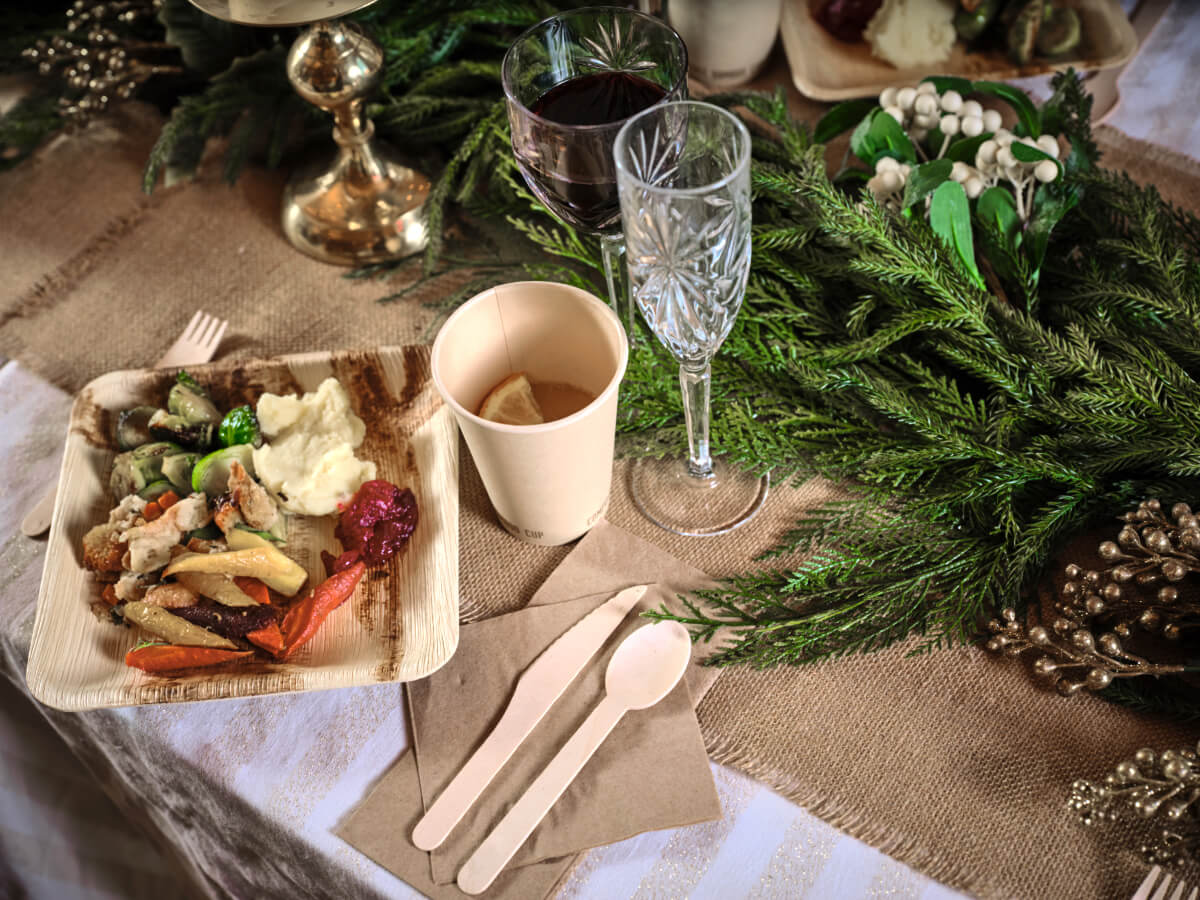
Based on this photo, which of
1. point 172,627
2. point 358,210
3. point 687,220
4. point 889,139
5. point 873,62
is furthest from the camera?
point 873,62

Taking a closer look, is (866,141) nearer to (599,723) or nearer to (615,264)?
(615,264)

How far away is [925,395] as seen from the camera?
0.78m

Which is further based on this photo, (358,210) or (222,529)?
(358,210)

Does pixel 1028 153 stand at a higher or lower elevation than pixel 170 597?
higher

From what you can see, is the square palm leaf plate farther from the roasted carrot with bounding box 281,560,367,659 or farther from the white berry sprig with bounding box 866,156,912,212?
the white berry sprig with bounding box 866,156,912,212

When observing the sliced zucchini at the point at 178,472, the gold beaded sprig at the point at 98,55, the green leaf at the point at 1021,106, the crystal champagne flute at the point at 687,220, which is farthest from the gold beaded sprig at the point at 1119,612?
the gold beaded sprig at the point at 98,55

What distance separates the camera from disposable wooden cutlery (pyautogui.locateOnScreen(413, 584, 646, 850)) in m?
0.60

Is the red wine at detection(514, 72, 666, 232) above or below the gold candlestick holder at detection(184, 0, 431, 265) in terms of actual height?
above

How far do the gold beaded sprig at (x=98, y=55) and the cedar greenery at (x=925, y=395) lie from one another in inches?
21.3

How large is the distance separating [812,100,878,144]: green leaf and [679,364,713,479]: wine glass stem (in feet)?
1.15

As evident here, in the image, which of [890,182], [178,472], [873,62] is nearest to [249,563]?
[178,472]

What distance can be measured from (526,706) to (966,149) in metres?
0.60

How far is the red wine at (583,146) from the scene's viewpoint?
597 mm

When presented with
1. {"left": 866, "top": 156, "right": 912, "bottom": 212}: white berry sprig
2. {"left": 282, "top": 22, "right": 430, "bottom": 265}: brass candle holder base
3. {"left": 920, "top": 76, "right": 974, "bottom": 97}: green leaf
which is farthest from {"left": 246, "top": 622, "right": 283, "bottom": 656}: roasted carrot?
{"left": 920, "top": 76, "right": 974, "bottom": 97}: green leaf
